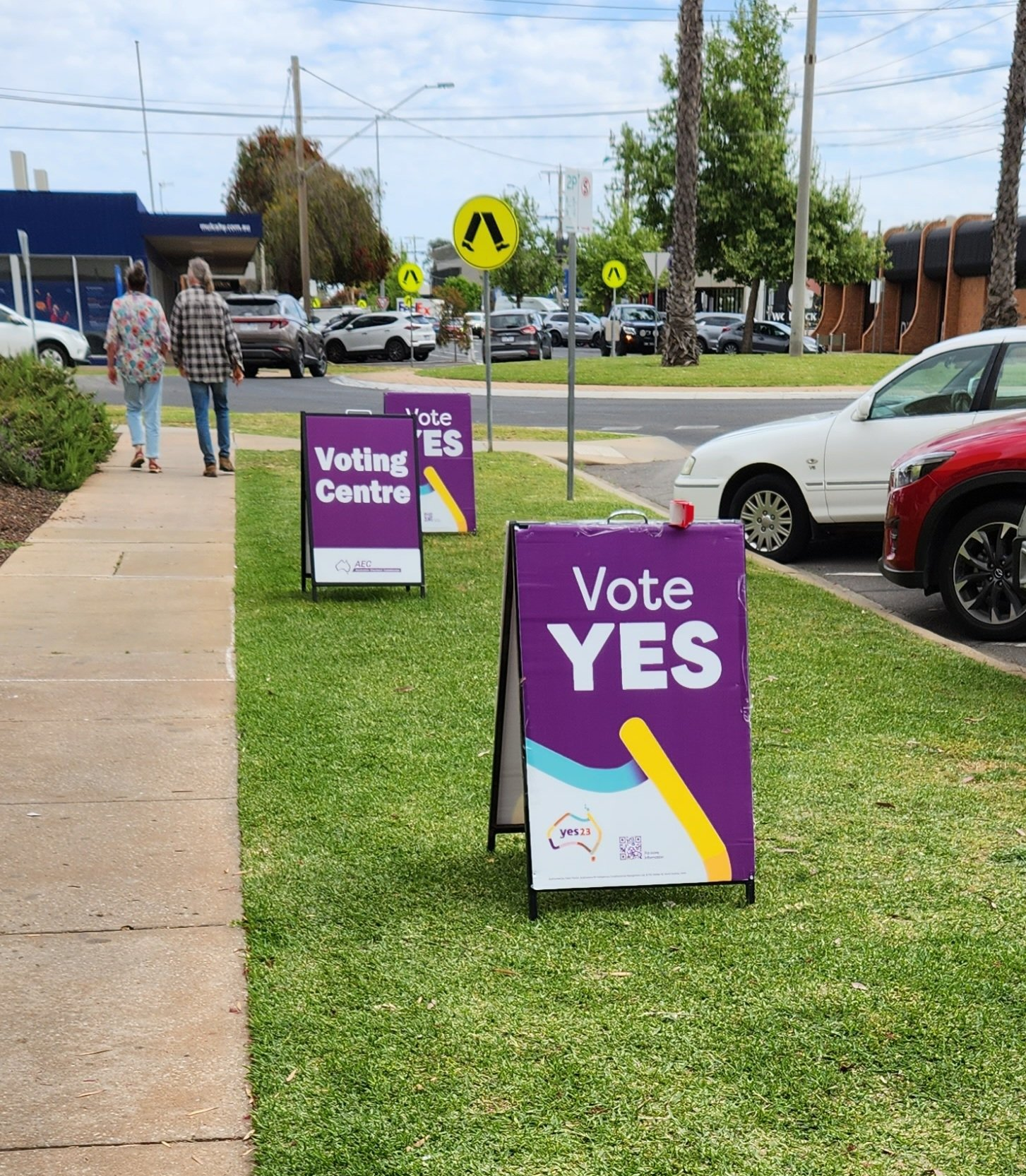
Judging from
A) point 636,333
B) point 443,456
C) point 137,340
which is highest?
point 137,340

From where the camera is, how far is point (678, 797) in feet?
13.6

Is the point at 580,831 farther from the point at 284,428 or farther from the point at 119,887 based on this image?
the point at 284,428

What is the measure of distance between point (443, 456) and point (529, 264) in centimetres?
7891

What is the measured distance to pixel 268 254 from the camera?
6506cm

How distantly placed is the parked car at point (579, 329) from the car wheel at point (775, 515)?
44.6 m

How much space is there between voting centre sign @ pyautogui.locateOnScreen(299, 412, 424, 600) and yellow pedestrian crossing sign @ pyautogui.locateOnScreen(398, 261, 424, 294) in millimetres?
27457

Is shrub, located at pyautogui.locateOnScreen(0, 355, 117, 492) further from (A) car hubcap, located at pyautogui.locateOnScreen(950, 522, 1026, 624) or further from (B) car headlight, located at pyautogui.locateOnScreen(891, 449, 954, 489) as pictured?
(A) car hubcap, located at pyautogui.locateOnScreen(950, 522, 1026, 624)

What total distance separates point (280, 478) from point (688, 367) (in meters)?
20.3

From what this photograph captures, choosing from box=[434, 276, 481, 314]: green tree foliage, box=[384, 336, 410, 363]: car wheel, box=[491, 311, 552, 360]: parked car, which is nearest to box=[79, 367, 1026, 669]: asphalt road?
box=[384, 336, 410, 363]: car wheel

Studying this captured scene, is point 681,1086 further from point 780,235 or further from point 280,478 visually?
point 780,235

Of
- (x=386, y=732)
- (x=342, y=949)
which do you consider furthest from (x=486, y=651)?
(x=342, y=949)

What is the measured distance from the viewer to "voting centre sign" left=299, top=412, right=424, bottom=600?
822 centimetres

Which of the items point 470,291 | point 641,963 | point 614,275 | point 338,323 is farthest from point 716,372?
point 470,291

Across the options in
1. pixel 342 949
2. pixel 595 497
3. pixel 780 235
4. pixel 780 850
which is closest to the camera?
pixel 342 949
